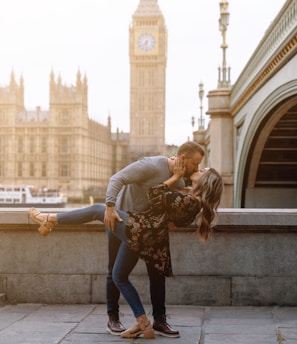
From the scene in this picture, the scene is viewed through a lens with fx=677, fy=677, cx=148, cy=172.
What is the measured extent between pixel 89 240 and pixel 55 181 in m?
99.0

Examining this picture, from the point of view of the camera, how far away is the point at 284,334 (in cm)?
473

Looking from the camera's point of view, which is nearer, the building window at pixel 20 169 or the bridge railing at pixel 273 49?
the bridge railing at pixel 273 49

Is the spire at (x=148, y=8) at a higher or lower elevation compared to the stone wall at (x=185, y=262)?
higher

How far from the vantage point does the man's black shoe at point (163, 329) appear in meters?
4.64

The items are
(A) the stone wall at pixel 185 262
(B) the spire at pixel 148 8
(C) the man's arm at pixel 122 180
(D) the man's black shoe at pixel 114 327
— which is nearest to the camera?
(C) the man's arm at pixel 122 180

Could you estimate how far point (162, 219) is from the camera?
4.52 m

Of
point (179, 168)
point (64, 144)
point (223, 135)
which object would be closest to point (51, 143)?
point (64, 144)

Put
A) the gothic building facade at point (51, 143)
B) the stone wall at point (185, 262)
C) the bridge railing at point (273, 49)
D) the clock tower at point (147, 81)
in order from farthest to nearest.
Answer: the clock tower at point (147, 81)
the gothic building facade at point (51, 143)
the bridge railing at point (273, 49)
the stone wall at point (185, 262)

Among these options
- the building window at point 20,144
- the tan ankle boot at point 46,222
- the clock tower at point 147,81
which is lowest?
the tan ankle boot at point 46,222

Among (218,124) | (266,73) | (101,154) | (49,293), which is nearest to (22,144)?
(101,154)

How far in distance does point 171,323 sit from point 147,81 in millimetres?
119876

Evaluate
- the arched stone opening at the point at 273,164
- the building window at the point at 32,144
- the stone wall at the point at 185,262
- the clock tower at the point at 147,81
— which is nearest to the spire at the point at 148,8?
the clock tower at the point at 147,81

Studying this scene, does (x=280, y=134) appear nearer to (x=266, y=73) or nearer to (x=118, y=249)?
(x=266, y=73)

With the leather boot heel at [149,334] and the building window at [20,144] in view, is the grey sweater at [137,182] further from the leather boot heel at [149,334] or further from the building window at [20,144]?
the building window at [20,144]
